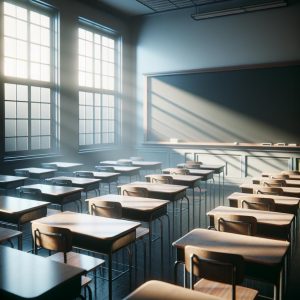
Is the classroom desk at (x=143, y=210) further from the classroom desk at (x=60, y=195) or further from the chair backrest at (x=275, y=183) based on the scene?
the chair backrest at (x=275, y=183)

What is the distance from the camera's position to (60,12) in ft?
27.2

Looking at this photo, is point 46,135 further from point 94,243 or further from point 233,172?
point 94,243

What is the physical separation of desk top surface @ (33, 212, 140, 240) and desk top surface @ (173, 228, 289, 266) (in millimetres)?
494

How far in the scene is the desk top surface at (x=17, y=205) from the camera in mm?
3492

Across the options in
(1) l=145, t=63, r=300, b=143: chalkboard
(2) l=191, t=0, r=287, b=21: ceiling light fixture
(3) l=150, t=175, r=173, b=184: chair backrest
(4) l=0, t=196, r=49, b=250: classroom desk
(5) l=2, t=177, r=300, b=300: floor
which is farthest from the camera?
(1) l=145, t=63, r=300, b=143: chalkboard

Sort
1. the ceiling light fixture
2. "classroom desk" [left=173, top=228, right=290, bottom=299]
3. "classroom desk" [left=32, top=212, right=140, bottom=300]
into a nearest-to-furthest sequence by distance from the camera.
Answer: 1. "classroom desk" [left=173, top=228, right=290, bottom=299]
2. "classroom desk" [left=32, top=212, right=140, bottom=300]
3. the ceiling light fixture

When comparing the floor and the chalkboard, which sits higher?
the chalkboard

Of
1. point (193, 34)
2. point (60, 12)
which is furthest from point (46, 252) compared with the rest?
point (193, 34)

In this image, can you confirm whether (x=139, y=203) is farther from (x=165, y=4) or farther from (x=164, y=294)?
(x=165, y=4)

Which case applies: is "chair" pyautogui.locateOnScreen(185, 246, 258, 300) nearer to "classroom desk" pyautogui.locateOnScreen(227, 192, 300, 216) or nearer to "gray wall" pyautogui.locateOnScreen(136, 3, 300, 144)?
"classroom desk" pyautogui.locateOnScreen(227, 192, 300, 216)

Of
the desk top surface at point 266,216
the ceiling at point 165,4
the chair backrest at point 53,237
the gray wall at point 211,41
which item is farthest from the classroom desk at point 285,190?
the ceiling at point 165,4

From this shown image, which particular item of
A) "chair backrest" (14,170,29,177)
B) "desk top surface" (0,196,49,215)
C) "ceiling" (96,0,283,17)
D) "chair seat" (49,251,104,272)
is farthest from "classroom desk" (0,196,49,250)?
"ceiling" (96,0,283,17)

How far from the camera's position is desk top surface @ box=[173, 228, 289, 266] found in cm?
222

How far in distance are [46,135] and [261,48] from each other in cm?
560
